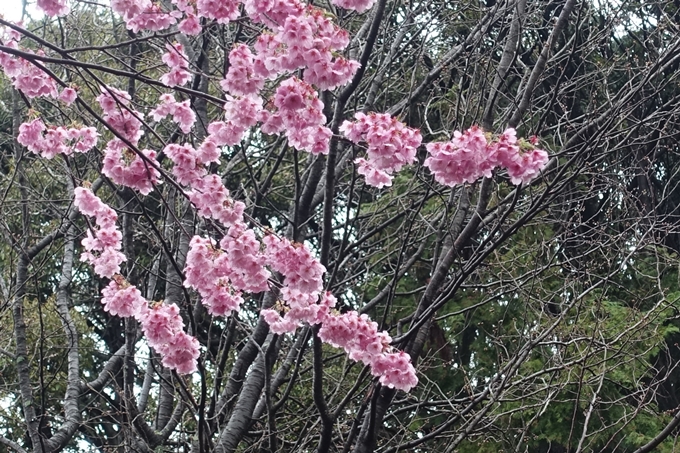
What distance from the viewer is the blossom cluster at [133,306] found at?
357 cm

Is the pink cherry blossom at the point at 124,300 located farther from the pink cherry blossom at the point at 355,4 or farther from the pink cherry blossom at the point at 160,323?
the pink cherry blossom at the point at 355,4

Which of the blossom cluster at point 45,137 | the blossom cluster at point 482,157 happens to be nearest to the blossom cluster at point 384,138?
the blossom cluster at point 482,157

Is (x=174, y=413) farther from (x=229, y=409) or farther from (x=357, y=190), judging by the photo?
(x=357, y=190)

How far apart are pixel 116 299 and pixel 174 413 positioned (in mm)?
1193

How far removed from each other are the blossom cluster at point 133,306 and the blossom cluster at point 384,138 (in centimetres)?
115

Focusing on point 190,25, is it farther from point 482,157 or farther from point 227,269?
point 482,157

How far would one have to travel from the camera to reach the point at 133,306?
12.3ft

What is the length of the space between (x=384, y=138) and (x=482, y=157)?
0.39 meters

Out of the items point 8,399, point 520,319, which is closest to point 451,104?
point 520,319

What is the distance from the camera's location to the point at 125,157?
3672 millimetres

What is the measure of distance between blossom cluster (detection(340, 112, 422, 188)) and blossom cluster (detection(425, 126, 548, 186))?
14 centimetres

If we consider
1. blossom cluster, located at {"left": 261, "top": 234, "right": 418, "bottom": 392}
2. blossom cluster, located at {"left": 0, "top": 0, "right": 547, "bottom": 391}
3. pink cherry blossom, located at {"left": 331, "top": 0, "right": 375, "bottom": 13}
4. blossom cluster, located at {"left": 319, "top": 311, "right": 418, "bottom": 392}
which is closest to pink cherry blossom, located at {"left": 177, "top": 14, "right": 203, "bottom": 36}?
blossom cluster, located at {"left": 0, "top": 0, "right": 547, "bottom": 391}

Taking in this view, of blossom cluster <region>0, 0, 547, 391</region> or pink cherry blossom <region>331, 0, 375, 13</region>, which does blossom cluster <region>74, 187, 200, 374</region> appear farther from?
pink cherry blossom <region>331, 0, 375, 13</region>

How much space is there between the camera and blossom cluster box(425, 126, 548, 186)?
3057mm
